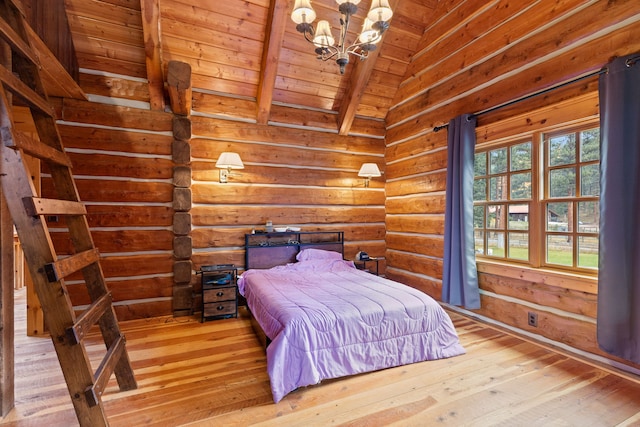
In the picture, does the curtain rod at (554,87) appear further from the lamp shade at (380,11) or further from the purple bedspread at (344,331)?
the purple bedspread at (344,331)

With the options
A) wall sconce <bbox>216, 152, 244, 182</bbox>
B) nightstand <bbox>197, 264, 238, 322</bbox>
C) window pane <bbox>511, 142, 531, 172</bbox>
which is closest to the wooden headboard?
nightstand <bbox>197, 264, 238, 322</bbox>

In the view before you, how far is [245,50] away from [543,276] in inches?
163

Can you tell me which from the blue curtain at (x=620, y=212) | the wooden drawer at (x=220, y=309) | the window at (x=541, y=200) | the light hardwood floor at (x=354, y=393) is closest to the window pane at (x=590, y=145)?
the window at (x=541, y=200)

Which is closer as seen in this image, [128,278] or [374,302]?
[374,302]

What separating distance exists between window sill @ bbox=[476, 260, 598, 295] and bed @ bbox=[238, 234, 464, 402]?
979 millimetres

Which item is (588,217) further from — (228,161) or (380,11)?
(228,161)

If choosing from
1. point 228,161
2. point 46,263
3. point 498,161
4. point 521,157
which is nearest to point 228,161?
point 228,161

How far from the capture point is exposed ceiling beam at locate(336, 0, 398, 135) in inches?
157

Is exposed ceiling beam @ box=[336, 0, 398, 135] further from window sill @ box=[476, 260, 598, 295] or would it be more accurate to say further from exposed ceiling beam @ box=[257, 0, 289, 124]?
window sill @ box=[476, 260, 598, 295]

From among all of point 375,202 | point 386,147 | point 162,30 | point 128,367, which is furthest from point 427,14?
point 128,367

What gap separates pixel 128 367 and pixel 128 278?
1.83 metres

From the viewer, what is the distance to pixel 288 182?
4566 millimetres

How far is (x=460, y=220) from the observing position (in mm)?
3523

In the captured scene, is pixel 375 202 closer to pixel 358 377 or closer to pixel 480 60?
pixel 480 60
